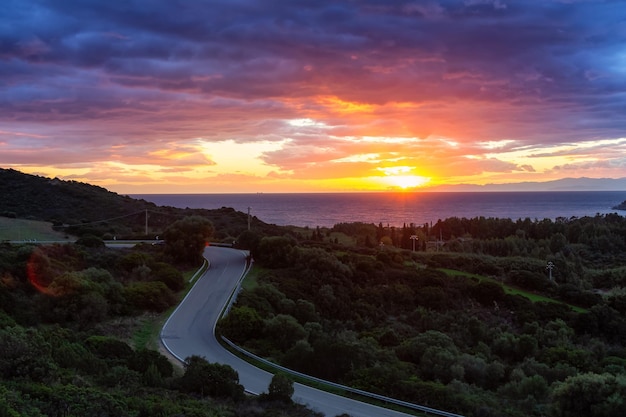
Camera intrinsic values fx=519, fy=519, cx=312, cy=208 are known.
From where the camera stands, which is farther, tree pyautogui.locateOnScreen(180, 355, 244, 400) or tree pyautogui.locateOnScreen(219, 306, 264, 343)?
tree pyautogui.locateOnScreen(219, 306, 264, 343)

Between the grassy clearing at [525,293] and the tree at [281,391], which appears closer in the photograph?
the tree at [281,391]

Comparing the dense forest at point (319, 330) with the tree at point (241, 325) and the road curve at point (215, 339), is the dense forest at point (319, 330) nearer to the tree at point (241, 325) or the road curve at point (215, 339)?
the tree at point (241, 325)

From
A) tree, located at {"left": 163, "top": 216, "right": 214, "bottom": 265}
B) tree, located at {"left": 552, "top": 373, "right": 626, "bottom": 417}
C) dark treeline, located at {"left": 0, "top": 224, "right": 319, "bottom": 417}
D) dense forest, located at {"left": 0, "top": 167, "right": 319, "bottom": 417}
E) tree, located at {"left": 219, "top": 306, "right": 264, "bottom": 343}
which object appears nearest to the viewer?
dark treeline, located at {"left": 0, "top": 224, "right": 319, "bottom": 417}

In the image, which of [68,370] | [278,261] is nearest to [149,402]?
[68,370]

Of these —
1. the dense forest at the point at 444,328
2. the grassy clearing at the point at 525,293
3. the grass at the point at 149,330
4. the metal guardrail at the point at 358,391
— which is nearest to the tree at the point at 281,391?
the metal guardrail at the point at 358,391

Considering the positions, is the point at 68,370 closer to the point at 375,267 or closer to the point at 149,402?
the point at 149,402

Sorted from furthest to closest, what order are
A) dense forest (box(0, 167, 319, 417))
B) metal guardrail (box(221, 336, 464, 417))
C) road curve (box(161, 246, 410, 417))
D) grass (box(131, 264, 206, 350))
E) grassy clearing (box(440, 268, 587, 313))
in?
grassy clearing (box(440, 268, 587, 313))
grass (box(131, 264, 206, 350))
road curve (box(161, 246, 410, 417))
metal guardrail (box(221, 336, 464, 417))
dense forest (box(0, 167, 319, 417))

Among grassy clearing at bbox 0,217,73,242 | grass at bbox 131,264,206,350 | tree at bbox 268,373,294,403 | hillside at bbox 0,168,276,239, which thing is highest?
hillside at bbox 0,168,276,239

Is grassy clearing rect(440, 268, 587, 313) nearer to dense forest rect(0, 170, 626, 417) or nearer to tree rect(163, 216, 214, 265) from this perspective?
dense forest rect(0, 170, 626, 417)

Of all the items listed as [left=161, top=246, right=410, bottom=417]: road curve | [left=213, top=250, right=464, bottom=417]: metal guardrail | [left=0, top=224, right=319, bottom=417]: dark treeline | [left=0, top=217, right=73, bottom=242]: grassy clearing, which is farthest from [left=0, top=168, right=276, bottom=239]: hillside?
[left=213, top=250, right=464, bottom=417]: metal guardrail
